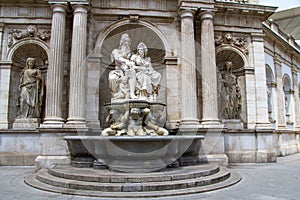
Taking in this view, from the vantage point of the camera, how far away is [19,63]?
35.3 ft

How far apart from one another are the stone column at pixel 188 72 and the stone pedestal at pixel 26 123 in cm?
568

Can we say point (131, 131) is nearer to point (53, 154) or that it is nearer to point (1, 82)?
point (53, 154)

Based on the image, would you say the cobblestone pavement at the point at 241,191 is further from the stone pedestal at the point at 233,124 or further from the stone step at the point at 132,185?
the stone pedestal at the point at 233,124

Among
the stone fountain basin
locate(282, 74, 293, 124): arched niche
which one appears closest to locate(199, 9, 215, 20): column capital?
the stone fountain basin

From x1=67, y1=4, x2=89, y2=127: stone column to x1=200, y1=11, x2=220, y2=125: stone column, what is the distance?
4.56 meters

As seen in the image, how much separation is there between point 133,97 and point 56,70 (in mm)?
2958

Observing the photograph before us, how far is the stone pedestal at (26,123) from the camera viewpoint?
984 centimetres

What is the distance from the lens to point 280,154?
13328mm

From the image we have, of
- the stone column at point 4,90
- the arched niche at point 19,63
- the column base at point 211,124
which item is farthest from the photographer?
the arched niche at point 19,63

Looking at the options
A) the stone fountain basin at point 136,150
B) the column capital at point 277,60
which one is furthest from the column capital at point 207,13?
the column capital at point 277,60

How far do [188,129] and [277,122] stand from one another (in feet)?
25.8

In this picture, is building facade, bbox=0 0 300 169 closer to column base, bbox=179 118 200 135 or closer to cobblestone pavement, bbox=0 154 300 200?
column base, bbox=179 118 200 135

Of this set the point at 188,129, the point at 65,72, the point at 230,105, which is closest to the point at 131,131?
the point at 188,129

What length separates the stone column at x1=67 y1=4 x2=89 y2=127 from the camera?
9.00 m
